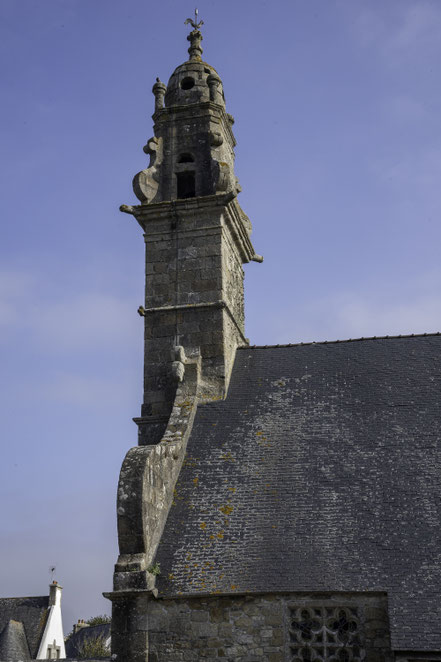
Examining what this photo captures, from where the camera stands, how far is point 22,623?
23250 mm

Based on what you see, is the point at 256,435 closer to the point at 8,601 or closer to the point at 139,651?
the point at 139,651

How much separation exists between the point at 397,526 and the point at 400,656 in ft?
5.92

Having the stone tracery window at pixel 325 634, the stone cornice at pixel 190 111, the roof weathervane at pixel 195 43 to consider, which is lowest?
the stone tracery window at pixel 325 634

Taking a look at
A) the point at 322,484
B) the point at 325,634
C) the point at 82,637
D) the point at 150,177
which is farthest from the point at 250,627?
the point at 82,637

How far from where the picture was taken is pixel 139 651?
360 inches

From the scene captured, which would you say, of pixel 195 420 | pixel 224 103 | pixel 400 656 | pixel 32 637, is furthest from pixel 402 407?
pixel 32 637

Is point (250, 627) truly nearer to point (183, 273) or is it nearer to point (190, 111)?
point (183, 273)

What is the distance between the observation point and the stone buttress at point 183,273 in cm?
1066

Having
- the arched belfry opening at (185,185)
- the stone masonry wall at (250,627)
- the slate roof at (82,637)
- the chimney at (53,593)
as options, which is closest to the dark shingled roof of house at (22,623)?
the chimney at (53,593)

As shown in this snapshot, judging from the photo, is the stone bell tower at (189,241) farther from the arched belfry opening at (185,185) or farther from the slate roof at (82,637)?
the slate roof at (82,637)

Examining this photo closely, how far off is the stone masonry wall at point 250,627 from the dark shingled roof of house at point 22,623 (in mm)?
14125

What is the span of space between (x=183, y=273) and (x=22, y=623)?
1483 centimetres

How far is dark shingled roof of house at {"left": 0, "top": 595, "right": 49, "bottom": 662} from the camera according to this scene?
21781mm

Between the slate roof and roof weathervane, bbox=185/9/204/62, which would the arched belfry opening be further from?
the slate roof
